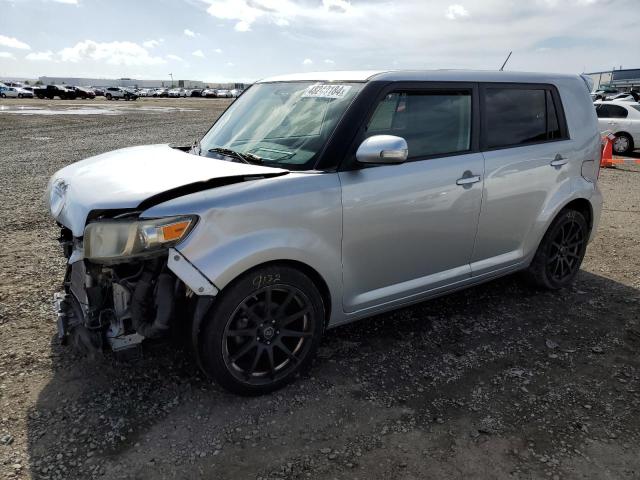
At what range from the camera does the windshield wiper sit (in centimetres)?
318

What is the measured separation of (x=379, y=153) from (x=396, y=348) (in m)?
1.45

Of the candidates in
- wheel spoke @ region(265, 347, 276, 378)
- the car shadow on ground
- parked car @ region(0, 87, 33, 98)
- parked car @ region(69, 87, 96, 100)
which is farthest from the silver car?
parked car @ region(69, 87, 96, 100)

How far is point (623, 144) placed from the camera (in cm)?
1359

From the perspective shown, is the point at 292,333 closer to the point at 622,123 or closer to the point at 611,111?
the point at 622,123

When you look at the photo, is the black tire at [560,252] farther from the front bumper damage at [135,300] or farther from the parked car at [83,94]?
the parked car at [83,94]

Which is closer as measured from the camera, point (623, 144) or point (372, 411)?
point (372, 411)

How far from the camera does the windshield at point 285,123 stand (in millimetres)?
3107

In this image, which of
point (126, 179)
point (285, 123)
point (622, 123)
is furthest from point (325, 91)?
point (622, 123)

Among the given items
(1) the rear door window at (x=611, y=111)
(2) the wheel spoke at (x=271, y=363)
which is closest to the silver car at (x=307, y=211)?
(2) the wheel spoke at (x=271, y=363)

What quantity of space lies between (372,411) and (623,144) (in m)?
13.8

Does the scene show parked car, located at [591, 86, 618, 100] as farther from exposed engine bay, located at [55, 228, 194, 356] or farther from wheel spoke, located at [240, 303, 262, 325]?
exposed engine bay, located at [55, 228, 194, 356]

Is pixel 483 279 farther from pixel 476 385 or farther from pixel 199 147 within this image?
pixel 199 147

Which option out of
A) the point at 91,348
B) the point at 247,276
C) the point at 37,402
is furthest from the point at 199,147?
the point at 37,402

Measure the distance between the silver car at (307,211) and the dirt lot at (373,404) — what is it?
12.9 inches
